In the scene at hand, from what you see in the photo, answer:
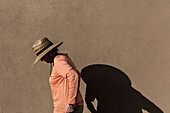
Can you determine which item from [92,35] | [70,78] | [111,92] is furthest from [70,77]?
[111,92]

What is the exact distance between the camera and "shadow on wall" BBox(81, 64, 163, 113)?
3.32 meters

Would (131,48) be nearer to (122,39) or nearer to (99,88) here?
(122,39)

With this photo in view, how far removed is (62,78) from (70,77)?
27 centimetres

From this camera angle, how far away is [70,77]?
7.82 ft

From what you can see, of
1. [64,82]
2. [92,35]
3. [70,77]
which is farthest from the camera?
[92,35]

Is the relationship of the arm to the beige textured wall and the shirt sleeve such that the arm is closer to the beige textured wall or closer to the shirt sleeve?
the shirt sleeve

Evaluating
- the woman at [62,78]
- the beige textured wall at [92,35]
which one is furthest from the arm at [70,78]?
the beige textured wall at [92,35]

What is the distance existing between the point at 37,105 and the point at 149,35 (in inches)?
90.7

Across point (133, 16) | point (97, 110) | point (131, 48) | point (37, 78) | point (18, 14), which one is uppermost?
point (18, 14)

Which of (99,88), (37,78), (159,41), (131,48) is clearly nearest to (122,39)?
(131,48)

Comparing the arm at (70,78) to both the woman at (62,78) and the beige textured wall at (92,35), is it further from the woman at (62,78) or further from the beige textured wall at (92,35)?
the beige textured wall at (92,35)

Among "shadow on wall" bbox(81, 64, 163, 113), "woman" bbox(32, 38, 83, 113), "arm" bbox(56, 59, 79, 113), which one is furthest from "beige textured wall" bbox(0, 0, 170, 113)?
"arm" bbox(56, 59, 79, 113)

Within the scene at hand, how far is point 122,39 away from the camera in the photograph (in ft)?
10.8

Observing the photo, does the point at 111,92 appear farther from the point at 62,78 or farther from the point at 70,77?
the point at 70,77
